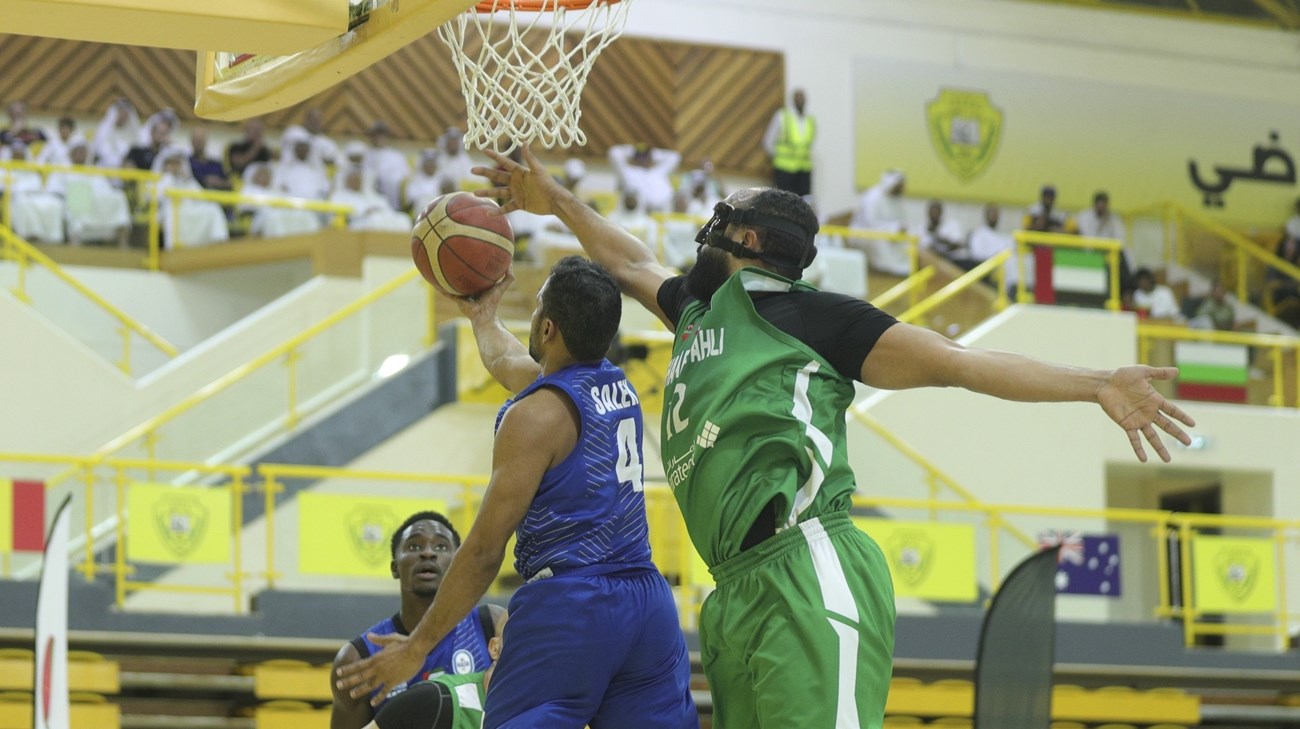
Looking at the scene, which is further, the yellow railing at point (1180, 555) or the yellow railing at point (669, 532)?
the yellow railing at point (1180, 555)

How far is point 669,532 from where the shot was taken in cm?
1142

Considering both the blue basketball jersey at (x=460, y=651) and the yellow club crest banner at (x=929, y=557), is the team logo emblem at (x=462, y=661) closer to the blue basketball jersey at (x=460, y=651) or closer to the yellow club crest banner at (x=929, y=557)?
the blue basketball jersey at (x=460, y=651)

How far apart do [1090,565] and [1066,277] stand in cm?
358

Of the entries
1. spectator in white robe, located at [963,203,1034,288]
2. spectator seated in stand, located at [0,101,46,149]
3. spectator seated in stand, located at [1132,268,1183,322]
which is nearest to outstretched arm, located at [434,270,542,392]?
spectator seated in stand, located at [0,101,46,149]

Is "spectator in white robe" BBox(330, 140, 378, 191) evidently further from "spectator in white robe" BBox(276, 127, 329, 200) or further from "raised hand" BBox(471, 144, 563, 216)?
"raised hand" BBox(471, 144, 563, 216)

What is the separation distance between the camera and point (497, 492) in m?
4.19

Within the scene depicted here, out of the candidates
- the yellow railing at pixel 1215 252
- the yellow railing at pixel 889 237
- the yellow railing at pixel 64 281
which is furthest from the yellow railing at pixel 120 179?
the yellow railing at pixel 1215 252

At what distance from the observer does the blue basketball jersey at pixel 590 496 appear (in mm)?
4250

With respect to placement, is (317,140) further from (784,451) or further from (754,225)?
(784,451)

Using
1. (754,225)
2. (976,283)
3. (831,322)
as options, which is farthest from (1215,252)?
(831,322)

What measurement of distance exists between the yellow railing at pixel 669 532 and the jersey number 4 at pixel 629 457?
6418 mm

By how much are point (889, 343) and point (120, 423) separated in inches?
408

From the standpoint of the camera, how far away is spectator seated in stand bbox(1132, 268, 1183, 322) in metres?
17.5

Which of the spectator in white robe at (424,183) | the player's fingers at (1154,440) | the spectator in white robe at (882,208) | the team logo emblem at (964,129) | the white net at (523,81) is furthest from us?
the team logo emblem at (964,129)
